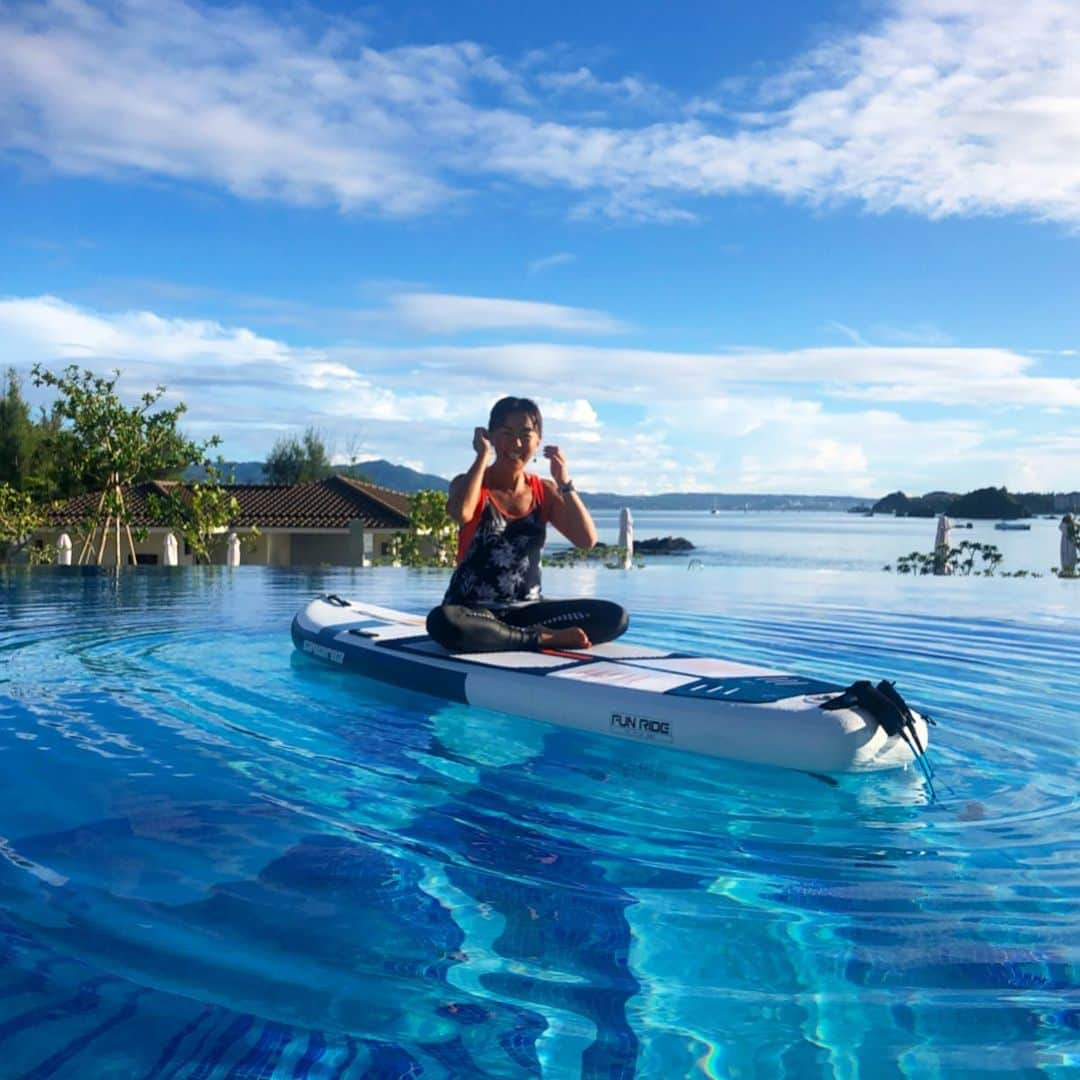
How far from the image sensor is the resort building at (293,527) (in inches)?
1121

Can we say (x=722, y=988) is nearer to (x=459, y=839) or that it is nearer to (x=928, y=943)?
(x=928, y=943)

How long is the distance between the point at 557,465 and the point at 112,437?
16434 millimetres

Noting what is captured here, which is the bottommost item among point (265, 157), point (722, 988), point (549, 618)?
point (722, 988)

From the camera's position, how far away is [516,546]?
6098 mm

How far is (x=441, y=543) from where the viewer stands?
23219 mm

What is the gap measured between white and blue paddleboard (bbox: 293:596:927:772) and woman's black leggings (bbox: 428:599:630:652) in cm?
9

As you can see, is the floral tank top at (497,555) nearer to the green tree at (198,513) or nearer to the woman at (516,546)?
the woman at (516,546)

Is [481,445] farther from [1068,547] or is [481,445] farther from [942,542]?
[942,542]

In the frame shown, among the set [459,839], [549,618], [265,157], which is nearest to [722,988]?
[459,839]

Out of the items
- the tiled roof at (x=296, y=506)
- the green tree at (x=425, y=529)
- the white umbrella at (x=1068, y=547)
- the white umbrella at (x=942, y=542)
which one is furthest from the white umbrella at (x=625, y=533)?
the tiled roof at (x=296, y=506)

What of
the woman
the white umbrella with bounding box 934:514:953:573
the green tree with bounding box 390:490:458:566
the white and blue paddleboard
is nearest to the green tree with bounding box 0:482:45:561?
the green tree with bounding box 390:490:458:566

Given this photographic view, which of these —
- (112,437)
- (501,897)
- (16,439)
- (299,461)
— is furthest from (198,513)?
(299,461)

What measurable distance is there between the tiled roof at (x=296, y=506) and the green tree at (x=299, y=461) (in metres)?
24.4

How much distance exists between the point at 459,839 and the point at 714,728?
137 centimetres
